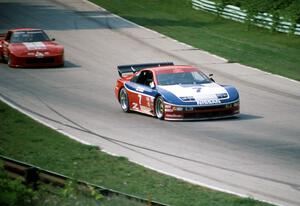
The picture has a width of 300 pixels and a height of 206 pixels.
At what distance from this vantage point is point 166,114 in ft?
64.6

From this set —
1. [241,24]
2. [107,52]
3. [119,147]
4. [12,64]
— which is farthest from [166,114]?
[241,24]

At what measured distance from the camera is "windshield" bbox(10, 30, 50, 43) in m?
30.6

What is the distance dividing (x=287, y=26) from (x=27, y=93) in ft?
52.2

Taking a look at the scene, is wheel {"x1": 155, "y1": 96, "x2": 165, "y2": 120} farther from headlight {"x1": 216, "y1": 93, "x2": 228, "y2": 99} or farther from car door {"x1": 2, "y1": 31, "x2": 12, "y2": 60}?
car door {"x1": 2, "y1": 31, "x2": 12, "y2": 60}

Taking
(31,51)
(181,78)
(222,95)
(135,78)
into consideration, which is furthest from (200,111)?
(31,51)

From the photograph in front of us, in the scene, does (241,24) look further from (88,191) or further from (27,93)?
(88,191)

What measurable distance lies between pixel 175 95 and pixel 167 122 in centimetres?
64

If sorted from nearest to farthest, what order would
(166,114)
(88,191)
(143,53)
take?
(88,191)
(166,114)
(143,53)

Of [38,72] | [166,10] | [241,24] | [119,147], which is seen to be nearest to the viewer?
[119,147]

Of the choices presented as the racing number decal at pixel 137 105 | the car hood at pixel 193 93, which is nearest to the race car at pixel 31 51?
the racing number decal at pixel 137 105

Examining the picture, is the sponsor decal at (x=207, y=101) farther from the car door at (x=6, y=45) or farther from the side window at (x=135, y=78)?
the car door at (x=6, y=45)

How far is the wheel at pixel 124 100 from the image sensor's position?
2156 cm

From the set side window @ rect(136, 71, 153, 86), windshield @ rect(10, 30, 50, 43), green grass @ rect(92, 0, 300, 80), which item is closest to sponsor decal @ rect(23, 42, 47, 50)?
windshield @ rect(10, 30, 50, 43)

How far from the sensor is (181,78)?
20703mm
